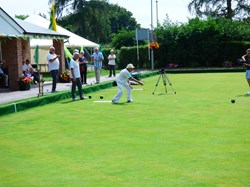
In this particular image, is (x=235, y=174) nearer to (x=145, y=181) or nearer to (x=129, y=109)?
(x=145, y=181)

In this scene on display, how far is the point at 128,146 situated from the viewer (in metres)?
6.93

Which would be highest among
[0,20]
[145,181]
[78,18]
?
[78,18]

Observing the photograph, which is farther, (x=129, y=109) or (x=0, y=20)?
(x=0, y=20)

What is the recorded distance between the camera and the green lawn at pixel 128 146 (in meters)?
5.27

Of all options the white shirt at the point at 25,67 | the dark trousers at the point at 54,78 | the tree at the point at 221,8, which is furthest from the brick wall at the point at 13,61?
the tree at the point at 221,8

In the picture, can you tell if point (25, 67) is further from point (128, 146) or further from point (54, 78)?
point (128, 146)

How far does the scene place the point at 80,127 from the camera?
8914mm

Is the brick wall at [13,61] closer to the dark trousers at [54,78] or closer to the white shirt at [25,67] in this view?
the white shirt at [25,67]

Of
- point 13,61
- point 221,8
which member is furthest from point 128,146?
point 221,8

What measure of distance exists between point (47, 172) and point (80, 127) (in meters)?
3.36

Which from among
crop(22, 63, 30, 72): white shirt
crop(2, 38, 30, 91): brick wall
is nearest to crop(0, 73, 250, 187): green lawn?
crop(2, 38, 30, 91): brick wall

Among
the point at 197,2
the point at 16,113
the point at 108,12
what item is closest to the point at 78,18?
the point at 108,12

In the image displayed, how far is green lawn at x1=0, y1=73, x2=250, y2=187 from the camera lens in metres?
5.27

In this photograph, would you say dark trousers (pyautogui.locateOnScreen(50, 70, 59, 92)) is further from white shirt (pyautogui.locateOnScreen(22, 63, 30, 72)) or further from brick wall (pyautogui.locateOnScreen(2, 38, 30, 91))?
white shirt (pyautogui.locateOnScreen(22, 63, 30, 72))
